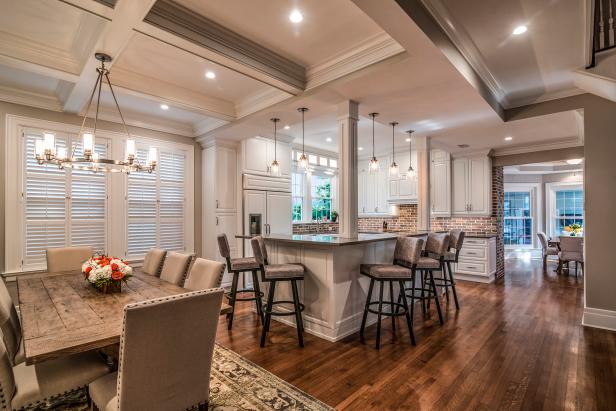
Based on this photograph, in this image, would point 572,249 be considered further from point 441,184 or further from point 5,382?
point 5,382

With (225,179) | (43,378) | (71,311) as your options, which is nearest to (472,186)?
(225,179)

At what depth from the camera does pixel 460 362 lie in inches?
107

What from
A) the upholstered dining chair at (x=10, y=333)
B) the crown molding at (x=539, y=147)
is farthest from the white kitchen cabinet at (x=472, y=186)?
the upholstered dining chair at (x=10, y=333)

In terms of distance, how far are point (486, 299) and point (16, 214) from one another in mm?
6488

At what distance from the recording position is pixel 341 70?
3066 mm

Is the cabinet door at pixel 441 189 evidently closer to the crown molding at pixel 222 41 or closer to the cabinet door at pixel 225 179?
the cabinet door at pixel 225 179

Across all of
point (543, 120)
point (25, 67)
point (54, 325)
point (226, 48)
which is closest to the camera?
point (54, 325)

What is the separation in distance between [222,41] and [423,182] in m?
3.79

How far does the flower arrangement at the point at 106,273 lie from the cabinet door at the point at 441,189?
19.3 feet

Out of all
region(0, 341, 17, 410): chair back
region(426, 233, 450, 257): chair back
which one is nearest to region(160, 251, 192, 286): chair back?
region(0, 341, 17, 410): chair back

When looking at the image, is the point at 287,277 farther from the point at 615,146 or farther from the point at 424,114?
the point at 615,146

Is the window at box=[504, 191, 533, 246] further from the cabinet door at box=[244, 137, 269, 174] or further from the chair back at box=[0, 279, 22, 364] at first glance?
the chair back at box=[0, 279, 22, 364]

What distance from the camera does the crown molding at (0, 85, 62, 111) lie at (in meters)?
3.74

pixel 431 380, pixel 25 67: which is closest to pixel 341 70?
pixel 431 380
